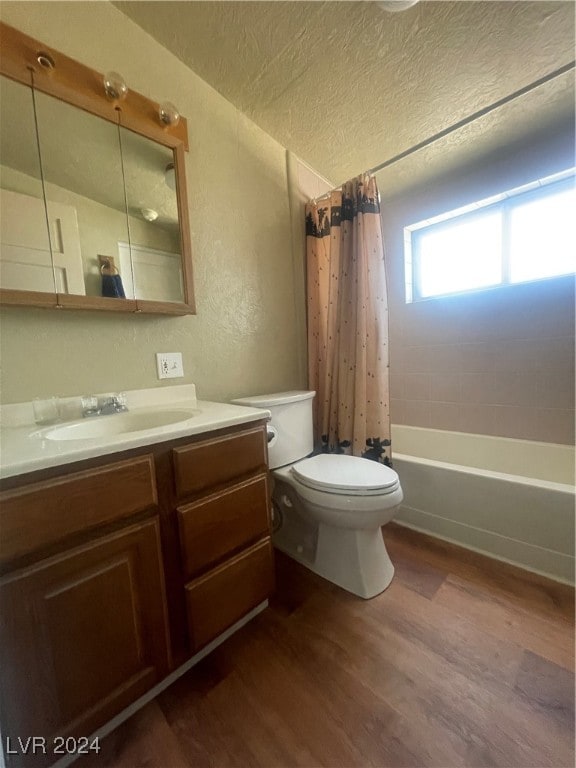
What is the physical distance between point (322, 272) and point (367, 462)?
1.12 meters

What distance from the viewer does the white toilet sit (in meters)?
1.10

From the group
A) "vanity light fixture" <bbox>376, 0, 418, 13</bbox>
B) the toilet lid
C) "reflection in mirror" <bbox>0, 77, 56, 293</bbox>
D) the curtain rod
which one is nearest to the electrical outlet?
"reflection in mirror" <bbox>0, 77, 56, 293</bbox>

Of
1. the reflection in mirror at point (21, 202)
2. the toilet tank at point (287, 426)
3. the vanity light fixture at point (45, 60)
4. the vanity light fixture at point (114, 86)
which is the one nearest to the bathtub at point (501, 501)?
the toilet tank at point (287, 426)

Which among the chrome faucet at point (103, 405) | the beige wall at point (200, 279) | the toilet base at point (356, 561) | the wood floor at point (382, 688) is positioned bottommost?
the wood floor at point (382, 688)

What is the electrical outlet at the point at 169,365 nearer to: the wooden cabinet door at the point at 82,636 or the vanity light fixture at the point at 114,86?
the wooden cabinet door at the point at 82,636

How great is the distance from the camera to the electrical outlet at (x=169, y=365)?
118 centimetres

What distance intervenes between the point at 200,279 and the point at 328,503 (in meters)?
1.11

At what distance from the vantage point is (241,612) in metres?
0.96

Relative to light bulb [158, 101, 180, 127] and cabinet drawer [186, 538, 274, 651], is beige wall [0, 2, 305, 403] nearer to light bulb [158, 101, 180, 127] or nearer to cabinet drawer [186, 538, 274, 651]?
light bulb [158, 101, 180, 127]

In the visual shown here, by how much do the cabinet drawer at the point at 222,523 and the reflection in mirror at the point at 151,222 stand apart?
800 millimetres

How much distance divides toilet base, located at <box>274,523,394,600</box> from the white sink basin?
0.82 metres

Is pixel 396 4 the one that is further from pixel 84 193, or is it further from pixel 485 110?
pixel 84 193

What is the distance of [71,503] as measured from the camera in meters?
0.61

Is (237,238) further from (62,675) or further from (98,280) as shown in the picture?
(62,675)
